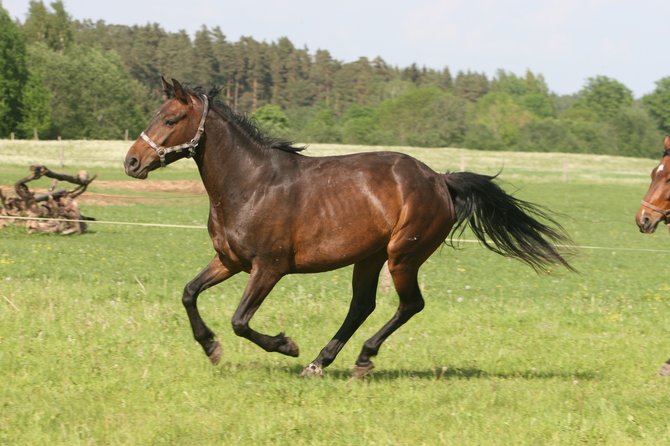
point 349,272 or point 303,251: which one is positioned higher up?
point 303,251

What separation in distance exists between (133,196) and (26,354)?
26.4m

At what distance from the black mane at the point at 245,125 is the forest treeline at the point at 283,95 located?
39.1 meters

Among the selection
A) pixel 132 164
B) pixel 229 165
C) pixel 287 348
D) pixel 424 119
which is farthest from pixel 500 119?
pixel 132 164

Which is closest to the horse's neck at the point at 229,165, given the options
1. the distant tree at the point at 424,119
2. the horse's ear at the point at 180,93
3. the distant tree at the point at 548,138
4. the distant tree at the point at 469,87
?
the horse's ear at the point at 180,93

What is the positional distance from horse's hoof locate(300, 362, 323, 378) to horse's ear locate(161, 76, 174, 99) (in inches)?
99.9

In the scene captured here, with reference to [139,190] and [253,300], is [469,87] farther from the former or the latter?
[253,300]

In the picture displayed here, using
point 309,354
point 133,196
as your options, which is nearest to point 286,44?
point 133,196

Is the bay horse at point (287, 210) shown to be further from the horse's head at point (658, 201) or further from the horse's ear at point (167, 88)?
the horse's head at point (658, 201)

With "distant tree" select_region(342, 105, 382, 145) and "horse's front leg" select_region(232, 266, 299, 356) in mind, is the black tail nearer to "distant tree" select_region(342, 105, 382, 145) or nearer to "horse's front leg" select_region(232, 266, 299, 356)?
"horse's front leg" select_region(232, 266, 299, 356)

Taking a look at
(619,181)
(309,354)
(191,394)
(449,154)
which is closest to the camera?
(191,394)

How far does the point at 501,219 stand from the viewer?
8.56m

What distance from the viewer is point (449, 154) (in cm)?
7056

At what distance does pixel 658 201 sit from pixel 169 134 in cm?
415

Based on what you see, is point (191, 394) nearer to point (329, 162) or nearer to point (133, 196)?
point (329, 162)
